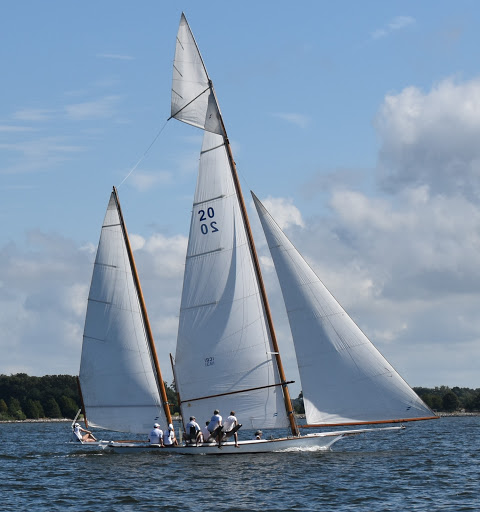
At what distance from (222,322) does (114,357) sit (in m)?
7.09

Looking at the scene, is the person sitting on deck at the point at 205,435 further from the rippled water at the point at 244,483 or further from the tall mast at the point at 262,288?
the tall mast at the point at 262,288

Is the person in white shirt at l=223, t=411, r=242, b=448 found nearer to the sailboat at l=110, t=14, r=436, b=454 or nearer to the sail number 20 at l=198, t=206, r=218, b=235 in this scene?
the sailboat at l=110, t=14, r=436, b=454

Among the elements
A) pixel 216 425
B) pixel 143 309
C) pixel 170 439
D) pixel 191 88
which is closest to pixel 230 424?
pixel 216 425

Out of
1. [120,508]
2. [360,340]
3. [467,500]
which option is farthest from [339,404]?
[120,508]

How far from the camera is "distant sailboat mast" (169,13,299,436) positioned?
162ft

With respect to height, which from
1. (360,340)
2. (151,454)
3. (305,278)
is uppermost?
(305,278)

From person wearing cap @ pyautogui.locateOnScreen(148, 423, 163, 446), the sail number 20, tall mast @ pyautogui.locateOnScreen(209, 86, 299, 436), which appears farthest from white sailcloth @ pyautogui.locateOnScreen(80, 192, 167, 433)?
tall mast @ pyautogui.locateOnScreen(209, 86, 299, 436)

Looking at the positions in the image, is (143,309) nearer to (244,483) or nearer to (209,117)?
(209,117)

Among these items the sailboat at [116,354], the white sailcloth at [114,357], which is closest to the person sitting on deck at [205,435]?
the sailboat at [116,354]

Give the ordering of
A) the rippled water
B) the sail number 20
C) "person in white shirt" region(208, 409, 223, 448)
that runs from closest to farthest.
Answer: the rippled water < "person in white shirt" region(208, 409, 223, 448) < the sail number 20

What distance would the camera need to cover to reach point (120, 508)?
3672 cm

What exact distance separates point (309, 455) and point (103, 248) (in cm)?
1518

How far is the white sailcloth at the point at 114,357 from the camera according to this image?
175 ft

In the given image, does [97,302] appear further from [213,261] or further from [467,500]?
[467,500]
